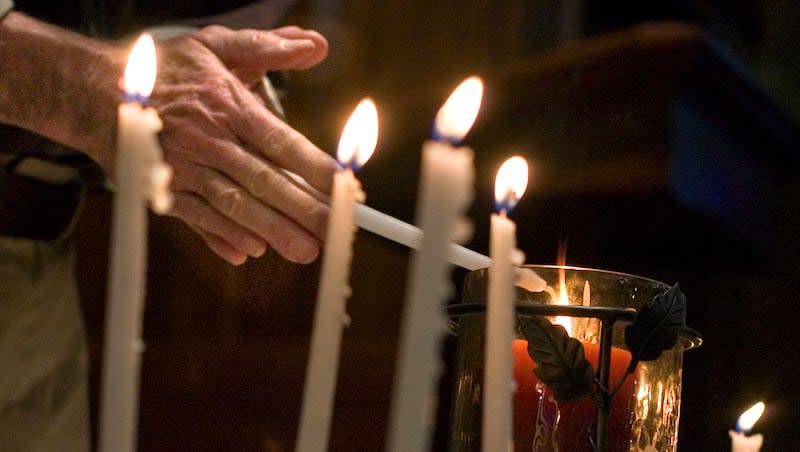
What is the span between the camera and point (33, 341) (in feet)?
3.94

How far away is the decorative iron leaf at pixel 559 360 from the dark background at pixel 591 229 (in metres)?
0.64

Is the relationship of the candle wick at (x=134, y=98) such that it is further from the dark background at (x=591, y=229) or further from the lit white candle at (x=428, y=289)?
the dark background at (x=591, y=229)

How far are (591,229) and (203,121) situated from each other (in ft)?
2.37

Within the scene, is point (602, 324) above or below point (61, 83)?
below

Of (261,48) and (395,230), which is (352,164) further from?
(261,48)

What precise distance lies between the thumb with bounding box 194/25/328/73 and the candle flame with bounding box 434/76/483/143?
0.51m

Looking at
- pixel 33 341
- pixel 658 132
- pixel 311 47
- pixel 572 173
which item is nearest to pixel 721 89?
pixel 658 132

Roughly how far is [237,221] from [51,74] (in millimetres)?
222

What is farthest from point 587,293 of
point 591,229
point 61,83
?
point 591,229

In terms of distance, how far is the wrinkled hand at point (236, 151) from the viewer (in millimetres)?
746

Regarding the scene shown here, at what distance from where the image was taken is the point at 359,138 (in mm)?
426

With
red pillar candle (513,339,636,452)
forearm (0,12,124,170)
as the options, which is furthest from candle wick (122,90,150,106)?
forearm (0,12,124,170)

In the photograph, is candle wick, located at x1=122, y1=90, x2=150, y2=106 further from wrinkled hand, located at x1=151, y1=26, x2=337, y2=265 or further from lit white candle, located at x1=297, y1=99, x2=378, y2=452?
wrinkled hand, located at x1=151, y1=26, x2=337, y2=265

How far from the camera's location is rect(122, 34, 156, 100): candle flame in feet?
1.05
